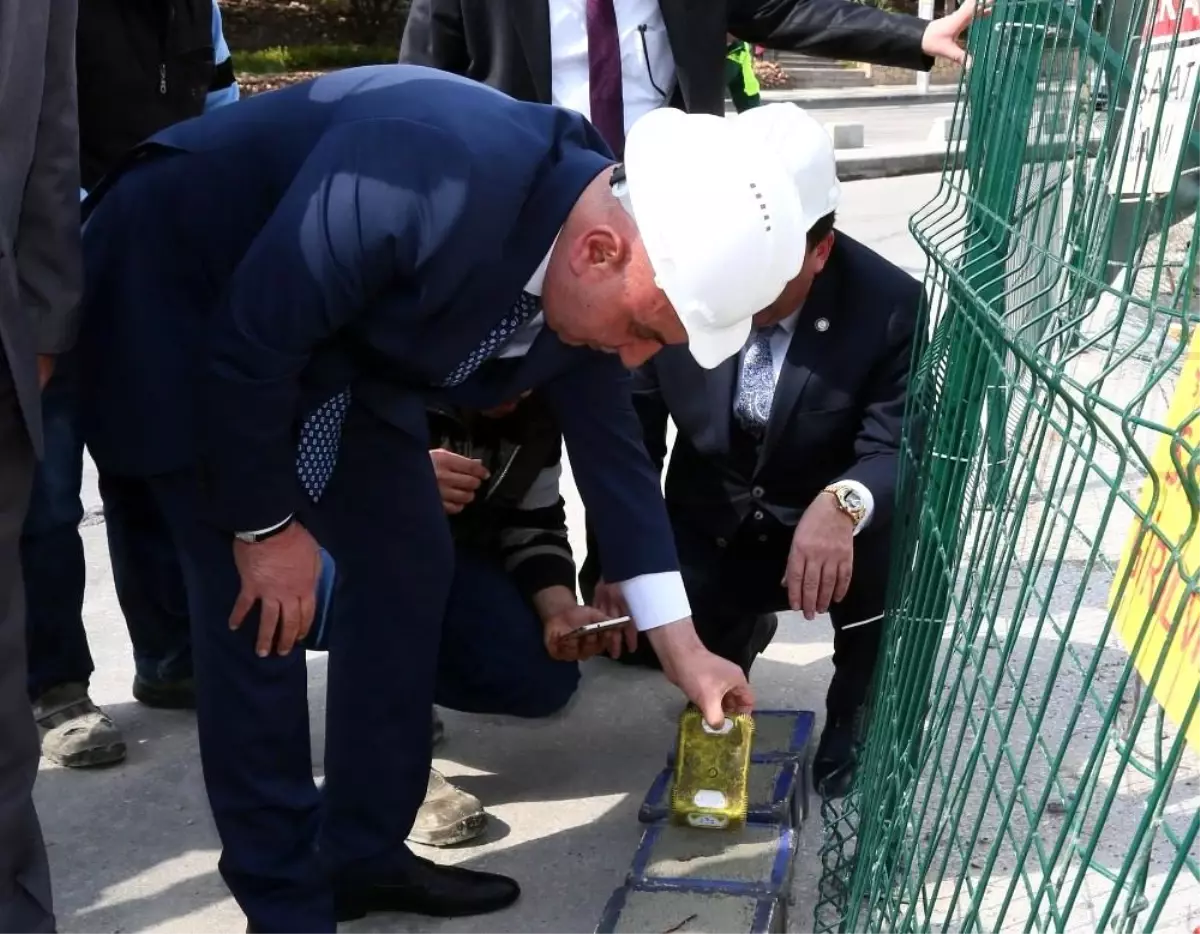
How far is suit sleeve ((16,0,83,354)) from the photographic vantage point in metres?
1.78

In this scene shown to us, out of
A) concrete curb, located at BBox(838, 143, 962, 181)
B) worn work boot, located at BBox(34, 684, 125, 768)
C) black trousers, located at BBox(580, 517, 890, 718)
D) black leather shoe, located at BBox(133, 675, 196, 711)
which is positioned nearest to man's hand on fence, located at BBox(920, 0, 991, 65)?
black trousers, located at BBox(580, 517, 890, 718)

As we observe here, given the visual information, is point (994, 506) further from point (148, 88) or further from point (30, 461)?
point (148, 88)

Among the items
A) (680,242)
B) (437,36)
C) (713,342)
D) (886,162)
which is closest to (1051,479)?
(713,342)

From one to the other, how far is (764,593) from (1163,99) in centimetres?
153

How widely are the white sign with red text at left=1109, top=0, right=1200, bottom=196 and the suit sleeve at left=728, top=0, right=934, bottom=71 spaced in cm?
134

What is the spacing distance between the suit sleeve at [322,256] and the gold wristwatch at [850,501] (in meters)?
0.96

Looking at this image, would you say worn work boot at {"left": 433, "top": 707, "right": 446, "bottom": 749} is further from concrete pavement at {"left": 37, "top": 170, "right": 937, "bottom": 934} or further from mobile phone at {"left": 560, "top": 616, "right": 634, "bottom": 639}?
mobile phone at {"left": 560, "top": 616, "right": 634, "bottom": 639}

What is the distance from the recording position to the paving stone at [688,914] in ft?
6.77

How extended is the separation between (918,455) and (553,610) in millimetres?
707

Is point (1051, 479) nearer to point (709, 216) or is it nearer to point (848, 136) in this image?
point (709, 216)

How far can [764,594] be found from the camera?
2.78 meters

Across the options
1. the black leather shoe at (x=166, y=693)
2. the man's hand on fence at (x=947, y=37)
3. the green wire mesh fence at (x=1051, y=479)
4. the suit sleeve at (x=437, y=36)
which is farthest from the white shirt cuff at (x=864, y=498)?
the black leather shoe at (x=166, y=693)

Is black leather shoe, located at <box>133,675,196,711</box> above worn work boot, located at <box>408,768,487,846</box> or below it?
below

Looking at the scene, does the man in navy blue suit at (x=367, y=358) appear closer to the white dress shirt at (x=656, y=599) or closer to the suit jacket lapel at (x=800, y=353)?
the white dress shirt at (x=656, y=599)
